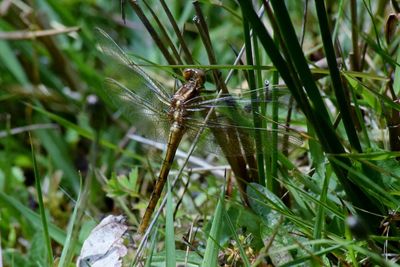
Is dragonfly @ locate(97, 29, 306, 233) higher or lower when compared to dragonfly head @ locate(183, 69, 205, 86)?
lower

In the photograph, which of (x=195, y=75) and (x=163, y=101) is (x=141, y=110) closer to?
(x=163, y=101)

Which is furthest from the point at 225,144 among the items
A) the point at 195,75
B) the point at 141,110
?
the point at 141,110

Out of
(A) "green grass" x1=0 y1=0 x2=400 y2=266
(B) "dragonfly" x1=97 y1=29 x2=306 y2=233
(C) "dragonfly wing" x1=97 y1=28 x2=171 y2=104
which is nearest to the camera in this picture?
(A) "green grass" x1=0 y1=0 x2=400 y2=266

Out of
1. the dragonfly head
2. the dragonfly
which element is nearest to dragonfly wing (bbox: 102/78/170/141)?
the dragonfly

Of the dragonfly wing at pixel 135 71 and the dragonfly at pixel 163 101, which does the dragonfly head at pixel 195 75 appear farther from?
the dragonfly wing at pixel 135 71

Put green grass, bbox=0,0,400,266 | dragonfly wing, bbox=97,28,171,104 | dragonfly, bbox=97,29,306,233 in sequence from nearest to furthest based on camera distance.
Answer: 1. green grass, bbox=0,0,400,266
2. dragonfly, bbox=97,29,306,233
3. dragonfly wing, bbox=97,28,171,104

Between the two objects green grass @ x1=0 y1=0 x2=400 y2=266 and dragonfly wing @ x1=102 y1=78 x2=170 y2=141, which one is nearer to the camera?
green grass @ x1=0 y1=0 x2=400 y2=266

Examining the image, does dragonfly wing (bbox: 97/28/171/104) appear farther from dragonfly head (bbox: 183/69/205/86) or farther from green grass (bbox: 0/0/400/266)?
dragonfly head (bbox: 183/69/205/86)

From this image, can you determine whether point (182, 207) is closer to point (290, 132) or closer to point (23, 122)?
point (290, 132)
